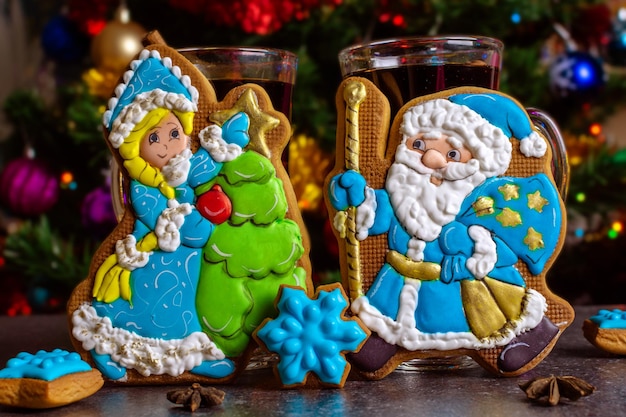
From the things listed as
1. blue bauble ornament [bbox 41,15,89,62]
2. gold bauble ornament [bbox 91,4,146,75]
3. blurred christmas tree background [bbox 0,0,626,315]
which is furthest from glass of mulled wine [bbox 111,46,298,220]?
blue bauble ornament [bbox 41,15,89,62]

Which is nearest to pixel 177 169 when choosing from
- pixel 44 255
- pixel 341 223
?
pixel 341 223

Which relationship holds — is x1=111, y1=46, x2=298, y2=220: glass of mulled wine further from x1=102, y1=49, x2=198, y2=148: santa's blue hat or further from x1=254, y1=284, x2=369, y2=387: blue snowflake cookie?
x1=254, y1=284, x2=369, y2=387: blue snowflake cookie

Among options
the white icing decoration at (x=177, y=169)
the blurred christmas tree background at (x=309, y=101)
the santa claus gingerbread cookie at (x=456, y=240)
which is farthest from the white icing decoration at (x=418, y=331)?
the blurred christmas tree background at (x=309, y=101)

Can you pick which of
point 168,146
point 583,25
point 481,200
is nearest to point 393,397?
point 481,200

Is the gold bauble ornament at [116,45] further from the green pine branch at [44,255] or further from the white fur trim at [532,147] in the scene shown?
the white fur trim at [532,147]

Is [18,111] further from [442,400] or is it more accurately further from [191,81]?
[442,400]

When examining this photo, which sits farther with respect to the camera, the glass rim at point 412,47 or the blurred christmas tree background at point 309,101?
the blurred christmas tree background at point 309,101
